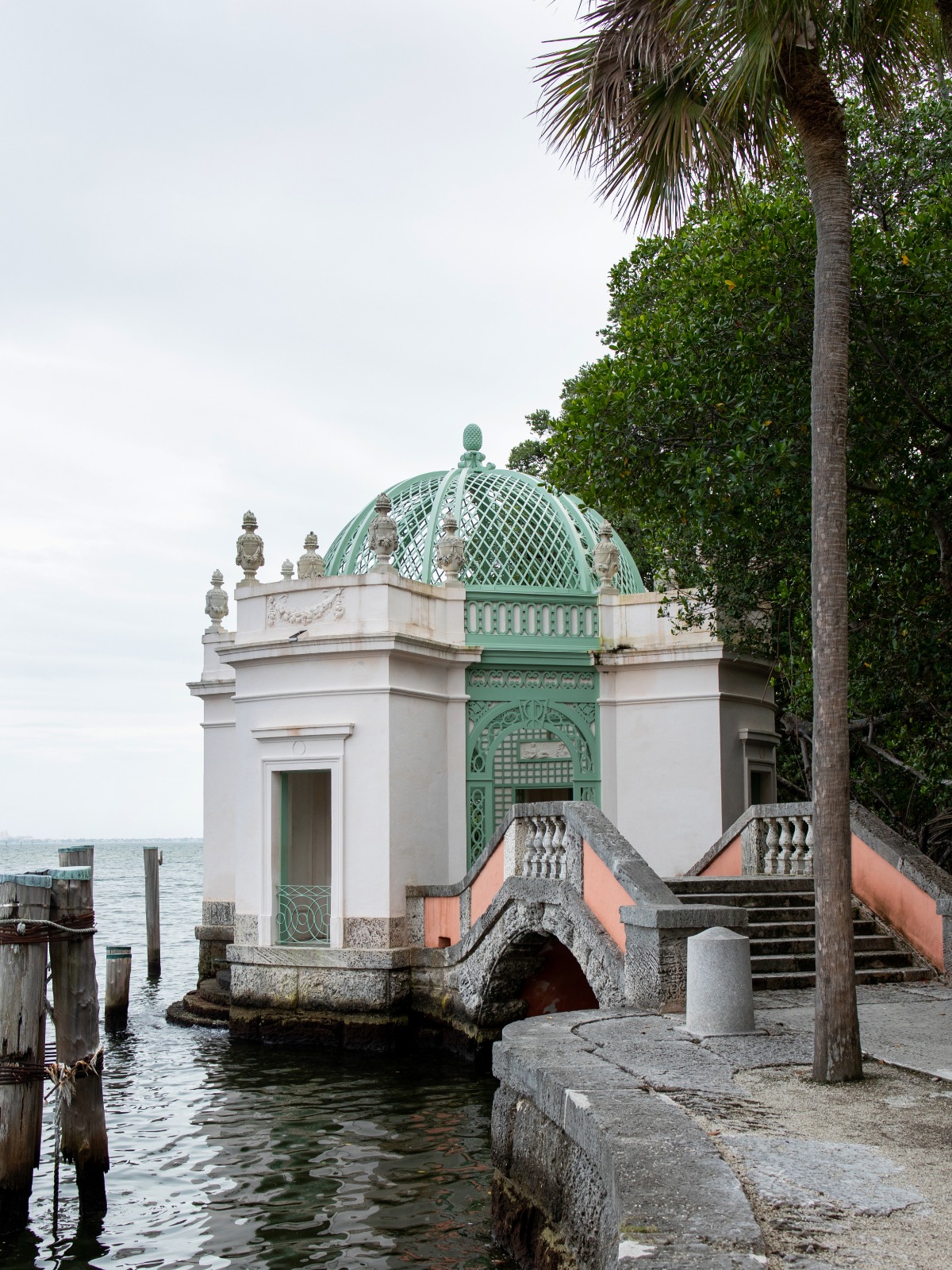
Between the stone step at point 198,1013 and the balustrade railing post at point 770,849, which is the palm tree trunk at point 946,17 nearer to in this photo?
the balustrade railing post at point 770,849

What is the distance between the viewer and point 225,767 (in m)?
21.2

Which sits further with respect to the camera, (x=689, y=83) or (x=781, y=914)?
(x=781, y=914)

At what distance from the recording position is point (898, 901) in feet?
42.3

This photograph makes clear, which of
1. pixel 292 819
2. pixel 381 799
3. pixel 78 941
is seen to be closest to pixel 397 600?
pixel 381 799

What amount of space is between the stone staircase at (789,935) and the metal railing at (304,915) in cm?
523

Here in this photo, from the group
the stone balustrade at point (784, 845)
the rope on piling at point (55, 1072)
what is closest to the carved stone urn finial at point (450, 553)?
the stone balustrade at point (784, 845)

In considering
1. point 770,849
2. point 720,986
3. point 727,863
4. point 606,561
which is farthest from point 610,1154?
point 606,561

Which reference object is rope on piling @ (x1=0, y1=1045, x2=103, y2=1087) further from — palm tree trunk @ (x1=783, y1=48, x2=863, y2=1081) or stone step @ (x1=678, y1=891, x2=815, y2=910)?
stone step @ (x1=678, y1=891, x2=815, y2=910)

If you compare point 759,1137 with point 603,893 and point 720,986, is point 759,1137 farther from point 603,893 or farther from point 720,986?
point 603,893

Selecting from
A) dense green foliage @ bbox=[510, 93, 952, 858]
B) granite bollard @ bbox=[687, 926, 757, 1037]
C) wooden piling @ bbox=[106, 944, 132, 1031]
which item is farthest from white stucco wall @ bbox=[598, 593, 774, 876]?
→ granite bollard @ bbox=[687, 926, 757, 1037]

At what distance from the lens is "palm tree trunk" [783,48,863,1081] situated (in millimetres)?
7281

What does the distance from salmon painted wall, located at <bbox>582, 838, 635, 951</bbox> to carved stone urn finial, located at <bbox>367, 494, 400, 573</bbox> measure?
584 centimetres

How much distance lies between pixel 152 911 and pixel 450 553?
12871 mm

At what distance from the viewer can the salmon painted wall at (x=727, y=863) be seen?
15664 millimetres
